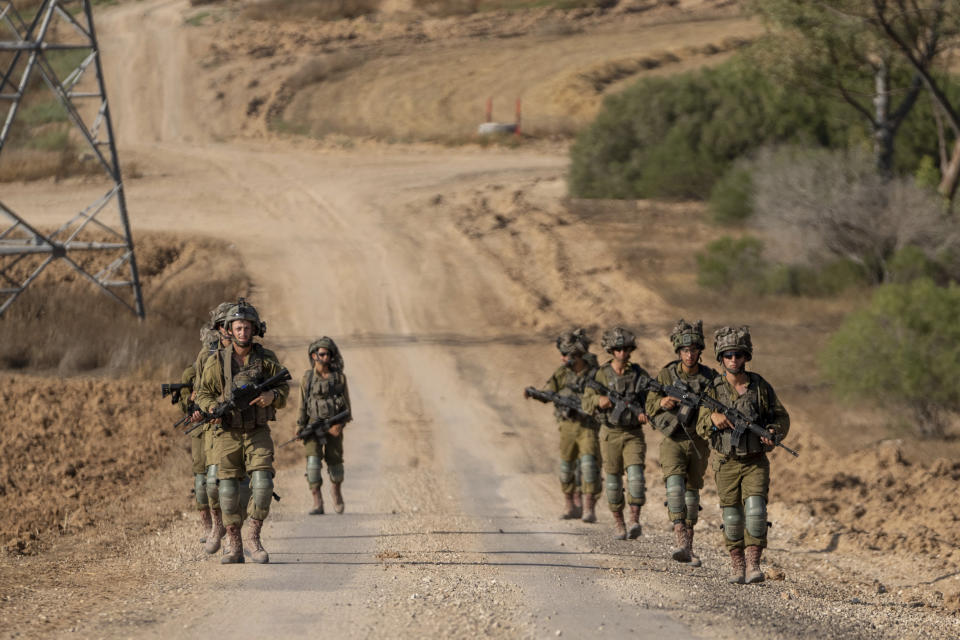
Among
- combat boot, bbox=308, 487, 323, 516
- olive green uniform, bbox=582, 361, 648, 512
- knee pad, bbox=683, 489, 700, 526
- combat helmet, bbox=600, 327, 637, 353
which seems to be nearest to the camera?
knee pad, bbox=683, 489, 700, 526

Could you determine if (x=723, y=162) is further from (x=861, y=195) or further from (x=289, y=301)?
(x=289, y=301)

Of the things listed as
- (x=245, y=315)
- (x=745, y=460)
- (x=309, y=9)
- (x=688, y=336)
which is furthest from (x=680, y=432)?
(x=309, y=9)

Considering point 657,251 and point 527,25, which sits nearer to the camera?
point 657,251

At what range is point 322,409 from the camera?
1234cm

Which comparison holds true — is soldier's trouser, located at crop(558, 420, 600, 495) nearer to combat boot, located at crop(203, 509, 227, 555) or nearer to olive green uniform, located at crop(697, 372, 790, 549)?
olive green uniform, located at crop(697, 372, 790, 549)

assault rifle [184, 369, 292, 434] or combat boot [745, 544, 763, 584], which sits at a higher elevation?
assault rifle [184, 369, 292, 434]

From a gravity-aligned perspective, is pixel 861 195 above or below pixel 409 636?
below

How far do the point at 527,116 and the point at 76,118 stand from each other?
89.7 ft

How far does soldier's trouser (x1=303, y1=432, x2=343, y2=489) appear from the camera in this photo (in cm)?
1249

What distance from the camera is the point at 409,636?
24.4 ft

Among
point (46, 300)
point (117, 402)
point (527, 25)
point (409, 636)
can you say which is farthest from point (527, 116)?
point (409, 636)

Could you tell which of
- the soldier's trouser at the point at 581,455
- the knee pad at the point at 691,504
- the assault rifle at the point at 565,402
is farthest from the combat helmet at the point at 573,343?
the knee pad at the point at 691,504

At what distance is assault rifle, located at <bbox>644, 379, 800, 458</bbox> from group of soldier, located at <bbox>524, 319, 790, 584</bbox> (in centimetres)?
2

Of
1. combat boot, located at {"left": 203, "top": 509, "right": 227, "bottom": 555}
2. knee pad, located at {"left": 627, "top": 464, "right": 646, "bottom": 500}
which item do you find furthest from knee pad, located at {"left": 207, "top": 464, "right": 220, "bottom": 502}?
knee pad, located at {"left": 627, "top": 464, "right": 646, "bottom": 500}
